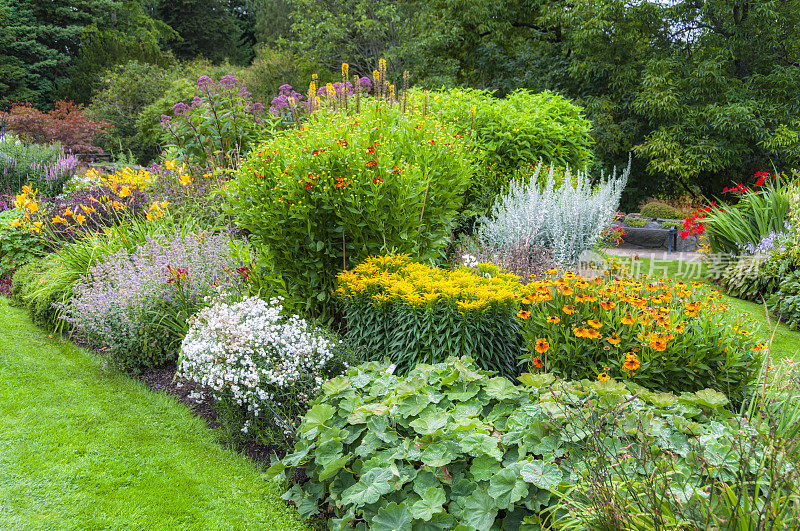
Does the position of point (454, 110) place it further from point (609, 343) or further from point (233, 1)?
point (233, 1)

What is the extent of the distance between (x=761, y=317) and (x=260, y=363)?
5.23m

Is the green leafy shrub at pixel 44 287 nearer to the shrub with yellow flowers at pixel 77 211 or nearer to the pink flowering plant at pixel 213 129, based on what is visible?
the shrub with yellow flowers at pixel 77 211

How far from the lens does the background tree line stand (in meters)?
12.1

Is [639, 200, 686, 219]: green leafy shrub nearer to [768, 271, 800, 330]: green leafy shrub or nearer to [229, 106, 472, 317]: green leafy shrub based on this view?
[768, 271, 800, 330]: green leafy shrub

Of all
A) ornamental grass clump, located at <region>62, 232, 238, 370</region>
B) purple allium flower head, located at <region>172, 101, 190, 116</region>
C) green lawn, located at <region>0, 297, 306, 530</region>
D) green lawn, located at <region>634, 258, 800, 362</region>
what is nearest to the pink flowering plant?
purple allium flower head, located at <region>172, 101, 190, 116</region>

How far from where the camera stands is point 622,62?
13.7 m

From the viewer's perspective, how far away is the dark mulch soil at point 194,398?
10.1ft

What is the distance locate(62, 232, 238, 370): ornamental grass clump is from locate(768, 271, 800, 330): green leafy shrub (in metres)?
5.39

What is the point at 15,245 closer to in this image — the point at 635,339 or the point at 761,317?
the point at 635,339

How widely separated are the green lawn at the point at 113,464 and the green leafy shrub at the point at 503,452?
31cm

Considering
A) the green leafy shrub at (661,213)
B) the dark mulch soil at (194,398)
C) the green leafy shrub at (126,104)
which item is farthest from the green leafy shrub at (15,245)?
the green leafy shrub at (661,213)

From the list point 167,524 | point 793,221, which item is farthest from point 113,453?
point 793,221

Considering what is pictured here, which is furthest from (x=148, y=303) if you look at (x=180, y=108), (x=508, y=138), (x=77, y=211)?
(x=508, y=138)

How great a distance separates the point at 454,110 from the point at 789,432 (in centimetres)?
576
